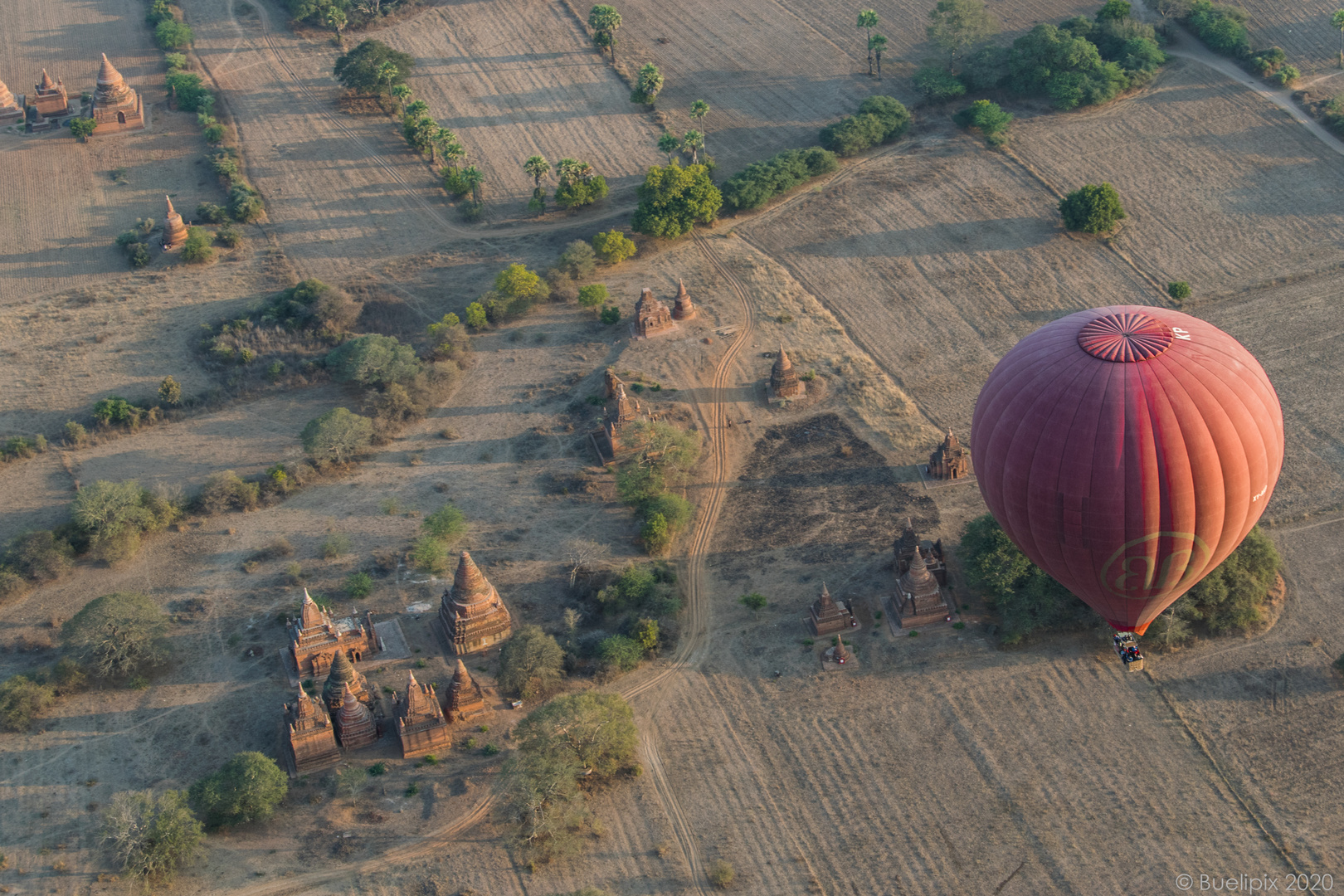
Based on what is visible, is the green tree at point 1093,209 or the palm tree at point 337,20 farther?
the palm tree at point 337,20

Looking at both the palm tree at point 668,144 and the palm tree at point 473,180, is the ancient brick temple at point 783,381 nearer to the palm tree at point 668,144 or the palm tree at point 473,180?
the palm tree at point 668,144

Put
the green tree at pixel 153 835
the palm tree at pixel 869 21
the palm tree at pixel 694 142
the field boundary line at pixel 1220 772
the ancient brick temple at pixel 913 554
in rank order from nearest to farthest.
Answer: the field boundary line at pixel 1220 772 → the green tree at pixel 153 835 → the ancient brick temple at pixel 913 554 → the palm tree at pixel 694 142 → the palm tree at pixel 869 21

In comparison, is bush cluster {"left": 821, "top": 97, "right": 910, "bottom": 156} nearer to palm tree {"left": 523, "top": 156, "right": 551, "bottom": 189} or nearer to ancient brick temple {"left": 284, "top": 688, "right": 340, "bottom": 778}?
palm tree {"left": 523, "top": 156, "right": 551, "bottom": 189}

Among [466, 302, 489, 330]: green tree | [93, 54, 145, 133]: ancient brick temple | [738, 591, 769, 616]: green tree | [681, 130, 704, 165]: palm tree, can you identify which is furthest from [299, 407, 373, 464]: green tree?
[93, 54, 145, 133]: ancient brick temple

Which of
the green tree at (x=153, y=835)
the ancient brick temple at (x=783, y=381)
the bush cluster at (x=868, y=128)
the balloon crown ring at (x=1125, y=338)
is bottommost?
the green tree at (x=153, y=835)

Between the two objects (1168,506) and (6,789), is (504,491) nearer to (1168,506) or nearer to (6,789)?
(6,789)

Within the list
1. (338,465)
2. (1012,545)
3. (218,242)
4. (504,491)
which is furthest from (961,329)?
(218,242)

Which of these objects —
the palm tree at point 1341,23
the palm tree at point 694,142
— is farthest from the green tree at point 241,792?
the palm tree at point 1341,23
